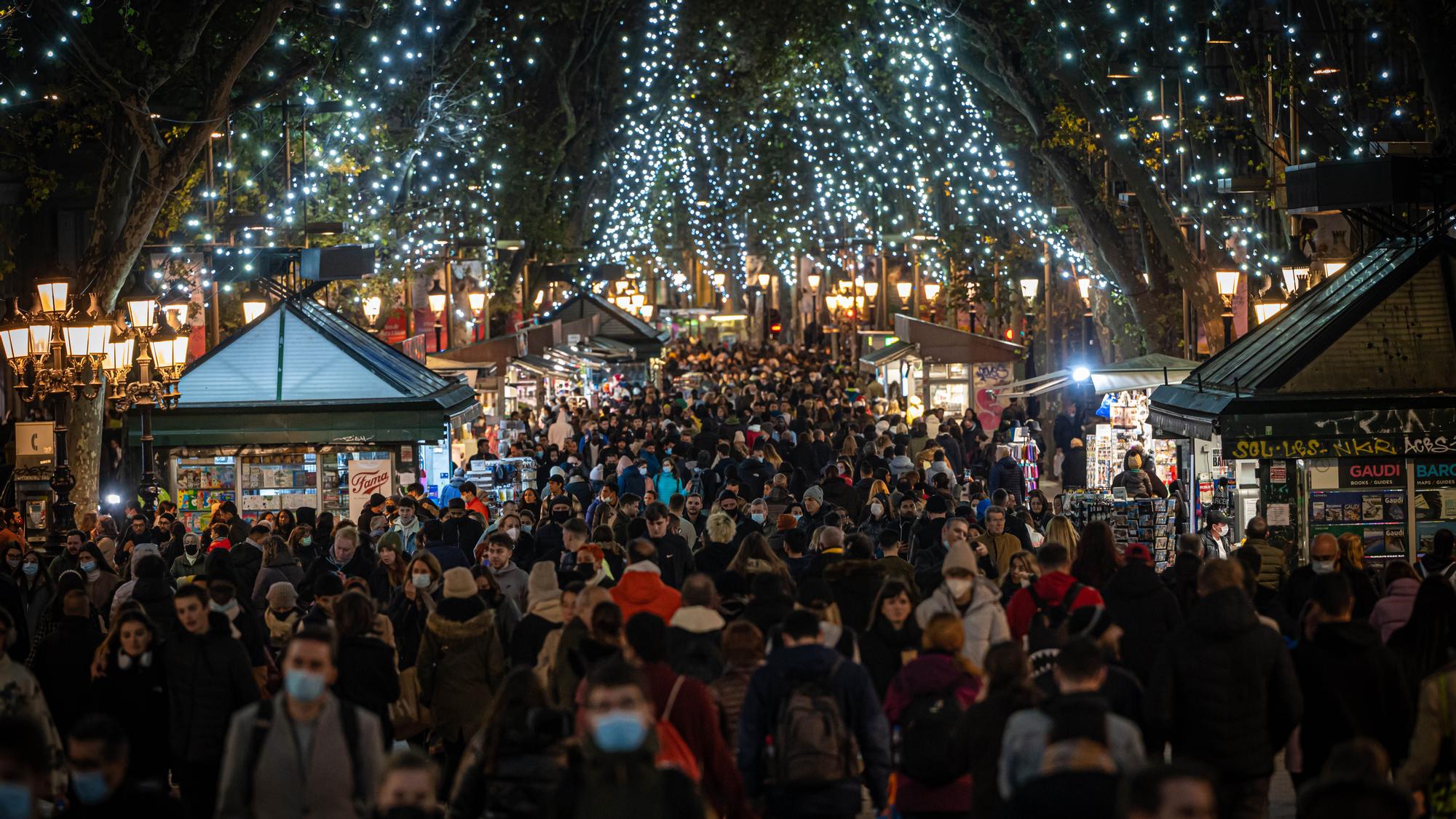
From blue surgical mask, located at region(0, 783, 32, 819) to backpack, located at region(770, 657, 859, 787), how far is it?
2.81 meters

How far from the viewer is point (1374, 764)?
5637 millimetres

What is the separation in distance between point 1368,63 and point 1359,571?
14429mm

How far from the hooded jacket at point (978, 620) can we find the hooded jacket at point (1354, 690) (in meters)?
1.60

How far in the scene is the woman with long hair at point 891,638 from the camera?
9.19 metres

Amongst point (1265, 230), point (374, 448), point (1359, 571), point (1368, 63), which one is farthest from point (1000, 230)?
point (1359, 571)

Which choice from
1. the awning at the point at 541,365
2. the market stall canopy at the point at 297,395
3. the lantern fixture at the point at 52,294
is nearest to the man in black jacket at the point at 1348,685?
the lantern fixture at the point at 52,294

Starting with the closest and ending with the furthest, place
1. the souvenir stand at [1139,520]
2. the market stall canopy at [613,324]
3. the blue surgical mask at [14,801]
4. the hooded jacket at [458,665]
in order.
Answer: the blue surgical mask at [14,801] < the hooded jacket at [458,665] < the souvenir stand at [1139,520] < the market stall canopy at [613,324]

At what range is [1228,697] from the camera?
25.0 feet

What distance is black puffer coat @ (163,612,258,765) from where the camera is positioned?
8.42 meters

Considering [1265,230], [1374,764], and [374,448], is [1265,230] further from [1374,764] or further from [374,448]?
[1374,764]

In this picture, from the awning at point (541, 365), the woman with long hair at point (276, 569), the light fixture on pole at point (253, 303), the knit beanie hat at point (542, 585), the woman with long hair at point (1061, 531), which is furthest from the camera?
the awning at point (541, 365)

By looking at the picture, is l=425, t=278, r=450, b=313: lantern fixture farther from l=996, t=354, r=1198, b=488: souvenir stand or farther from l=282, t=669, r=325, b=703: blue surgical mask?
l=282, t=669, r=325, b=703: blue surgical mask

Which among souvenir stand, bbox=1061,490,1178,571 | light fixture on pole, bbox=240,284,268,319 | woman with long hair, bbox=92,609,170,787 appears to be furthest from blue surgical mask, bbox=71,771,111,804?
light fixture on pole, bbox=240,284,268,319

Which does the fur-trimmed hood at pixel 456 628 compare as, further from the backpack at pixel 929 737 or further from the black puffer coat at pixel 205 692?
the backpack at pixel 929 737
